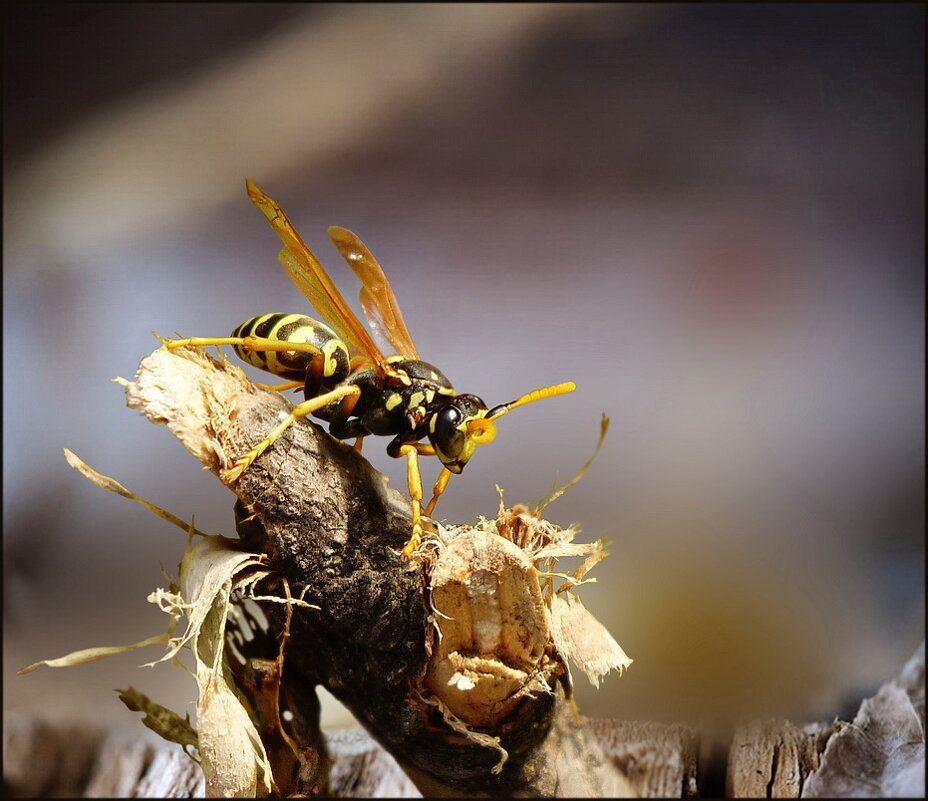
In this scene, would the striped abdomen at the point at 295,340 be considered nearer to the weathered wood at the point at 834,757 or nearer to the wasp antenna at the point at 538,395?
the wasp antenna at the point at 538,395

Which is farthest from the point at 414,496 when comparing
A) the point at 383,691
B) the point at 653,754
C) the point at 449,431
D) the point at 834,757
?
the point at 834,757

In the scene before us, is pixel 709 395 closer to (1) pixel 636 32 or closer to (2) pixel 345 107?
(1) pixel 636 32

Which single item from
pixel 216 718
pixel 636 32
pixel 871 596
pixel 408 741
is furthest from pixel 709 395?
pixel 216 718

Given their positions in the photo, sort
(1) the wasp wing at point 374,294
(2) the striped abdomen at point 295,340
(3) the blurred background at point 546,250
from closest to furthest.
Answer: (2) the striped abdomen at point 295,340 < (1) the wasp wing at point 374,294 < (3) the blurred background at point 546,250

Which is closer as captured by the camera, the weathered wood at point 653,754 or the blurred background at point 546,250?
the weathered wood at point 653,754

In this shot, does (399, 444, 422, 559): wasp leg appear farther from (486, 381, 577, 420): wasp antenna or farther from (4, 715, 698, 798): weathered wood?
(4, 715, 698, 798): weathered wood

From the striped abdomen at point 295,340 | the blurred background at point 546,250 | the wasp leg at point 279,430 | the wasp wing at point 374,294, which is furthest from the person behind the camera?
the blurred background at point 546,250

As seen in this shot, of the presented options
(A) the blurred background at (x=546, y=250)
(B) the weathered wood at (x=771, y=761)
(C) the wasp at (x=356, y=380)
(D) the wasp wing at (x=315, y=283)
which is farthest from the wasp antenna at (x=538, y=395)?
(B) the weathered wood at (x=771, y=761)
